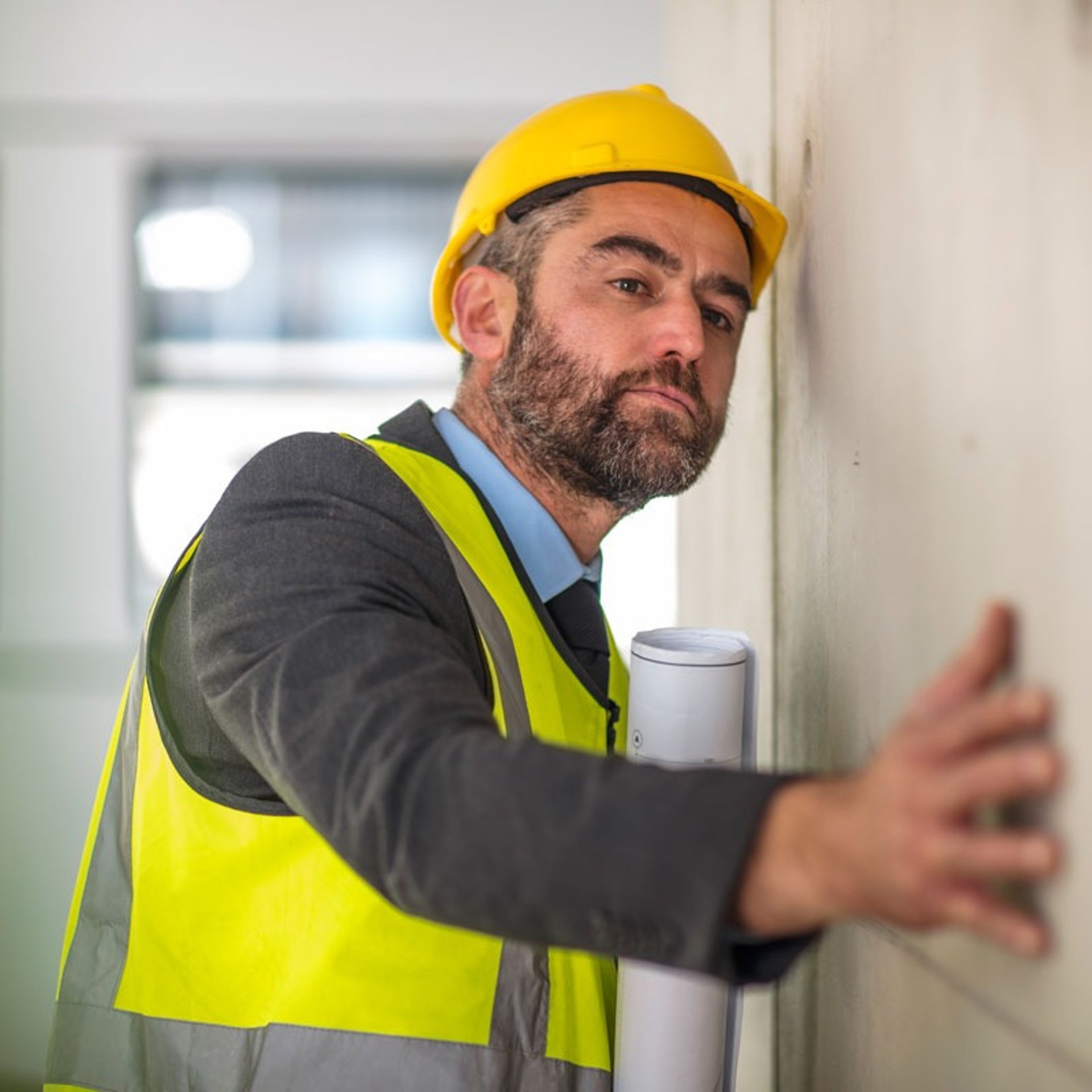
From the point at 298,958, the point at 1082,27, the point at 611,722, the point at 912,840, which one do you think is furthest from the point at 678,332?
the point at 912,840

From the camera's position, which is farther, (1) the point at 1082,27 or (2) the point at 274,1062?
(2) the point at 274,1062

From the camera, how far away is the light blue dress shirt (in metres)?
1.51

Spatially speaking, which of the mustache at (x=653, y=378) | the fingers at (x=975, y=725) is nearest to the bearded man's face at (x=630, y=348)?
the mustache at (x=653, y=378)

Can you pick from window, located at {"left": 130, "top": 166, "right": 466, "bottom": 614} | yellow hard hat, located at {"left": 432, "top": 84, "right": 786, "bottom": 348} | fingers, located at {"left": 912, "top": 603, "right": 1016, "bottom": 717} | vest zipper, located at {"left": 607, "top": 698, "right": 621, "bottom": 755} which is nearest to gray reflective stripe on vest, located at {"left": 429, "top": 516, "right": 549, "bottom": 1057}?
vest zipper, located at {"left": 607, "top": 698, "right": 621, "bottom": 755}

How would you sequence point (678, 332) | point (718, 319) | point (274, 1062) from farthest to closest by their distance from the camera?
point (718, 319) < point (678, 332) < point (274, 1062)

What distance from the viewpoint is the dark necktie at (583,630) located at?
1.51 m

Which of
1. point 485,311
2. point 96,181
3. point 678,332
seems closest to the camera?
point 678,332

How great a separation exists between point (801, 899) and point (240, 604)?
1.70 feet

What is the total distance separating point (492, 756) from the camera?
72 cm

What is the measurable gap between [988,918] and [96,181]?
4040mm

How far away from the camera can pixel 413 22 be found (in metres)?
3.91

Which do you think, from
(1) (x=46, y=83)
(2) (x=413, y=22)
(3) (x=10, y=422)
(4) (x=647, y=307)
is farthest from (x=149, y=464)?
(4) (x=647, y=307)

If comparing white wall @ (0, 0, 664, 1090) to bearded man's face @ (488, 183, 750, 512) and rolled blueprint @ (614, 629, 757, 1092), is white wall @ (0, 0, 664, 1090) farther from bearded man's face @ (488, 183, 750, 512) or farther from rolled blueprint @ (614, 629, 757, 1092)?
rolled blueprint @ (614, 629, 757, 1092)

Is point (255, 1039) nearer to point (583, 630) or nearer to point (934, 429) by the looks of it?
point (583, 630)
